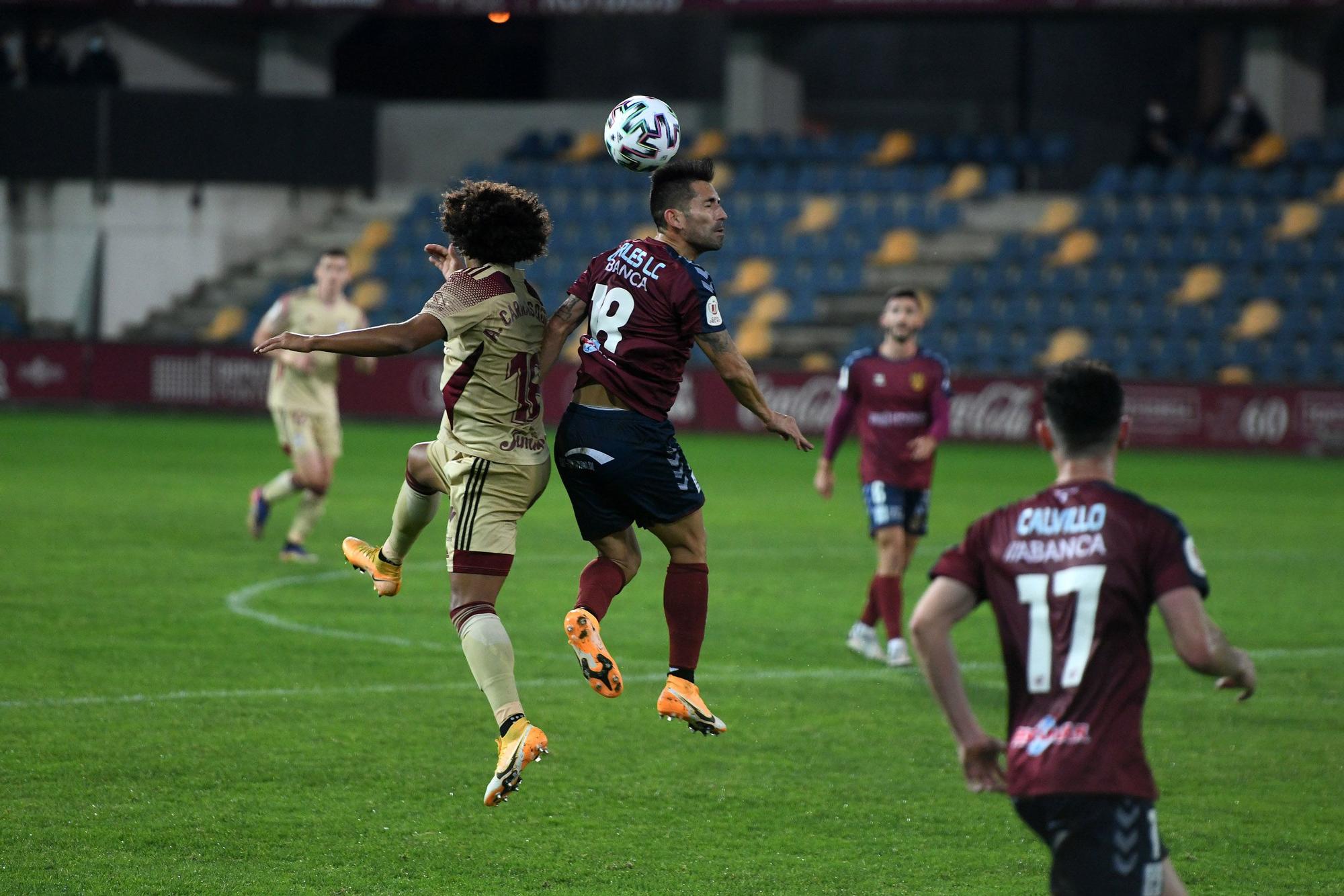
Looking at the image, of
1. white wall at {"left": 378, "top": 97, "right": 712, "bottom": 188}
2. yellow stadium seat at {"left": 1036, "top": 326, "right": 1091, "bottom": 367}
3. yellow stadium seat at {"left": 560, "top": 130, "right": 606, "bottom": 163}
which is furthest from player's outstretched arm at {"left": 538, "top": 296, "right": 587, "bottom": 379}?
white wall at {"left": 378, "top": 97, "right": 712, "bottom": 188}

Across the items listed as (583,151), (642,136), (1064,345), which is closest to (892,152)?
(583,151)

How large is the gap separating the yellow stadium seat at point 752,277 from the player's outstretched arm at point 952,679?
86.9ft

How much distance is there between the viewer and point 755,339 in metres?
28.8

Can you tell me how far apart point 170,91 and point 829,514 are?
1897 centimetres

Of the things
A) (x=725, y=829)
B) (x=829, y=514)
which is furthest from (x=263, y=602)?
(x=829, y=514)

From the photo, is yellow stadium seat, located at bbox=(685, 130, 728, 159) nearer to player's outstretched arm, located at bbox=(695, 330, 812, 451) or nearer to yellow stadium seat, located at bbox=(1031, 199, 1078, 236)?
yellow stadium seat, located at bbox=(1031, 199, 1078, 236)

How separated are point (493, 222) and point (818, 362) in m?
21.3

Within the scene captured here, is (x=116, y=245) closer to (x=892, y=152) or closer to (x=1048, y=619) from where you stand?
(x=892, y=152)

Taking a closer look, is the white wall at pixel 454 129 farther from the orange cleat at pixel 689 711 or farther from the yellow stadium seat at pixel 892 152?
the orange cleat at pixel 689 711

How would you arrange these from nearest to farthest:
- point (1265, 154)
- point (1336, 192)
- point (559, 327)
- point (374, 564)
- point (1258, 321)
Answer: point (559, 327), point (374, 564), point (1258, 321), point (1336, 192), point (1265, 154)

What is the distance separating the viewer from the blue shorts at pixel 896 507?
1023 centimetres

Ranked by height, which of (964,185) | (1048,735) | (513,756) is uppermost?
(964,185)

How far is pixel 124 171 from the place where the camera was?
104ft

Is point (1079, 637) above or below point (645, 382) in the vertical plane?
below
